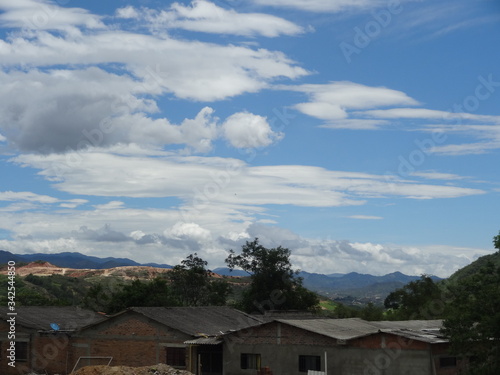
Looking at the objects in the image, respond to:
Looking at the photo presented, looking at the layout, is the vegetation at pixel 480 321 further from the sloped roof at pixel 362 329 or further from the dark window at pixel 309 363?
the dark window at pixel 309 363

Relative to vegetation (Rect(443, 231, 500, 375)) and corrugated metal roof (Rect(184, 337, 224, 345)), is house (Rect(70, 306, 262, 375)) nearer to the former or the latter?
corrugated metal roof (Rect(184, 337, 224, 345))

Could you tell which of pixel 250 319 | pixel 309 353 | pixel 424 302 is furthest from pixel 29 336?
pixel 424 302

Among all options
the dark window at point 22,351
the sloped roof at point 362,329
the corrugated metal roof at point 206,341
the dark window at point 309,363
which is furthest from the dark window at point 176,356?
the dark window at point 22,351

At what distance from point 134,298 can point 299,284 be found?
21.3 meters

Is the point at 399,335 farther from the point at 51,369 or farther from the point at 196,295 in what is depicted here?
the point at 196,295

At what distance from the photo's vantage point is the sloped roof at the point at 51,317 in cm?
4259

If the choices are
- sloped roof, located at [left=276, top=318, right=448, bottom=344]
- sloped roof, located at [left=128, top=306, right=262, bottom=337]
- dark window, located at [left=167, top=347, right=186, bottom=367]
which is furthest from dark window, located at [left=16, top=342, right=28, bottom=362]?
sloped roof, located at [left=276, top=318, right=448, bottom=344]

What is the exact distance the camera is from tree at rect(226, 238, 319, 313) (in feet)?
230

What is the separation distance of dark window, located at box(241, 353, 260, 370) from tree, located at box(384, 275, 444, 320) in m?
36.4

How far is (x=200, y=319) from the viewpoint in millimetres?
43219

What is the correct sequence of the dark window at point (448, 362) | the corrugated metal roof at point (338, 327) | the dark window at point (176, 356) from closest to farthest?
the dark window at point (448, 362) → the corrugated metal roof at point (338, 327) → the dark window at point (176, 356)

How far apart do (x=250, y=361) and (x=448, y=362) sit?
10.9 metres

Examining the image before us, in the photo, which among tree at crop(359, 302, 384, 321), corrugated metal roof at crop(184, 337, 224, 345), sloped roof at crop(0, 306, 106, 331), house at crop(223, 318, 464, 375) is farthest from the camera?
tree at crop(359, 302, 384, 321)

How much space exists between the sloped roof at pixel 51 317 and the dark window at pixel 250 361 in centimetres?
993
